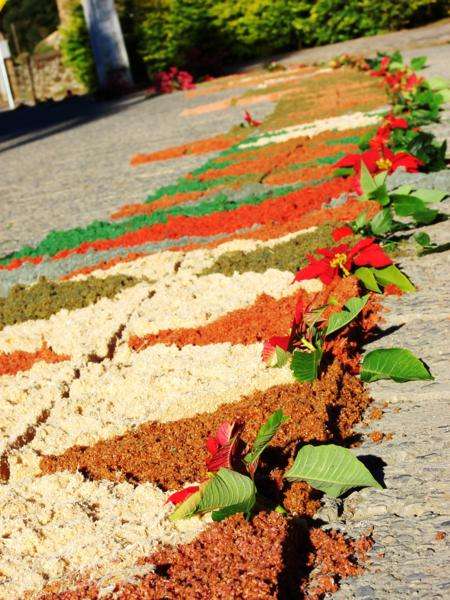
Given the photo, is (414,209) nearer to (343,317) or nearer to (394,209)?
(394,209)

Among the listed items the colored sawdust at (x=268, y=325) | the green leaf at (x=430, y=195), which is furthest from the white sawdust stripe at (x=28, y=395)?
the green leaf at (x=430, y=195)

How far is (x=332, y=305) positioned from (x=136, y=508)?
3.88 feet

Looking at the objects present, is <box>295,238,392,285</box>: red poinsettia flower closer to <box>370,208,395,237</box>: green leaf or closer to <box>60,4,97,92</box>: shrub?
<box>370,208,395,237</box>: green leaf

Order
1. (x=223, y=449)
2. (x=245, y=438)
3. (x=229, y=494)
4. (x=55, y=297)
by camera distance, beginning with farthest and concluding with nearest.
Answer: (x=55, y=297) < (x=245, y=438) < (x=223, y=449) < (x=229, y=494)

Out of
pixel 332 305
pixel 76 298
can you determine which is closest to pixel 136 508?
pixel 332 305

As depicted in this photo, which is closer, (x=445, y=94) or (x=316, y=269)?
(x=316, y=269)

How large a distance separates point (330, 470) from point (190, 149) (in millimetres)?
7765

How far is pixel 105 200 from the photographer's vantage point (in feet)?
24.6

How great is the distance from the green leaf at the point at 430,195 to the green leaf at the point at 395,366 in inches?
72.8

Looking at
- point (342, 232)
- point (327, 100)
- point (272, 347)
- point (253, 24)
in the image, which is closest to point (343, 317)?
point (272, 347)

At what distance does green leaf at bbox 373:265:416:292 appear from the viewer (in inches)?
130

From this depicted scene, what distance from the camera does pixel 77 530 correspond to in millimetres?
2010

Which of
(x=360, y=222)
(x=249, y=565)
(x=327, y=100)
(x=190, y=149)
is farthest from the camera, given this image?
(x=327, y=100)

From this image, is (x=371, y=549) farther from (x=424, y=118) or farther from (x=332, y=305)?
(x=424, y=118)
